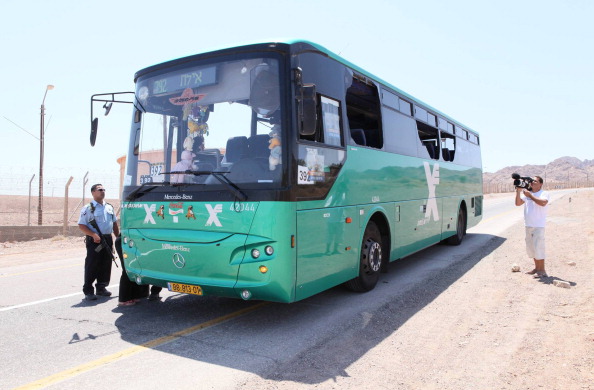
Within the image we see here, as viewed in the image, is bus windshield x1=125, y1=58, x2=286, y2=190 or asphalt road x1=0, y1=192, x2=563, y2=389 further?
bus windshield x1=125, y1=58, x2=286, y2=190

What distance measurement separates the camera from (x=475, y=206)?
47.7 feet

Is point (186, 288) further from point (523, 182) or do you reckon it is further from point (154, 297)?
point (523, 182)

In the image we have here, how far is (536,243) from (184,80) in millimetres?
6539

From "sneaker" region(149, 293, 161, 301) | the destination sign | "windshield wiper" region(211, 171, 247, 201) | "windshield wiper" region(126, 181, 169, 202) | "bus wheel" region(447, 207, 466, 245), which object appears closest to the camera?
"windshield wiper" region(211, 171, 247, 201)

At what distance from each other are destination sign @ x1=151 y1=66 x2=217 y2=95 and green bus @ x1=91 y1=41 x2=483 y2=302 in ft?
0.04

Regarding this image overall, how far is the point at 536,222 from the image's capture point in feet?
26.8

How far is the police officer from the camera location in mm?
6637

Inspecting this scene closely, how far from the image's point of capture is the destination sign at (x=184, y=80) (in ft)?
17.5

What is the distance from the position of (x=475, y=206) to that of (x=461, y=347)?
421 inches

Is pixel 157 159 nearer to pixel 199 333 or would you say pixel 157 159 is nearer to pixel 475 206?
pixel 199 333

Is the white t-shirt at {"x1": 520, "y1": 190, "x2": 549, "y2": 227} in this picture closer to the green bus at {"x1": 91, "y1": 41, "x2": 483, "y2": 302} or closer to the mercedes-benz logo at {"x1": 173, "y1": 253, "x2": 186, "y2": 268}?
the green bus at {"x1": 91, "y1": 41, "x2": 483, "y2": 302}

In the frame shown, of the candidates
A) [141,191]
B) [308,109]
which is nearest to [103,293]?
[141,191]

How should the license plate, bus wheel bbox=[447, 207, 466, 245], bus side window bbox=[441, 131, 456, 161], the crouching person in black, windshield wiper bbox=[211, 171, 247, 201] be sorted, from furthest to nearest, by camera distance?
bus wheel bbox=[447, 207, 466, 245], bus side window bbox=[441, 131, 456, 161], the crouching person in black, the license plate, windshield wiper bbox=[211, 171, 247, 201]

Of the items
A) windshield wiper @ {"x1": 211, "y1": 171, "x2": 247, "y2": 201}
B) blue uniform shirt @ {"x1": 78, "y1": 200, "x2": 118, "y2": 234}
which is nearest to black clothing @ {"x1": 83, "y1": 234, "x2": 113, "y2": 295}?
blue uniform shirt @ {"x1": 78, "y1": 200, "x2": 118, "y2": 234}
